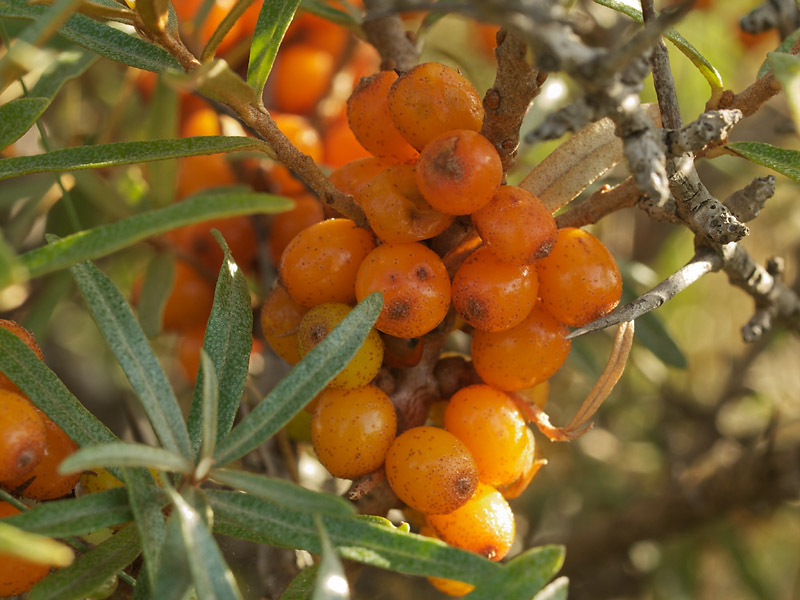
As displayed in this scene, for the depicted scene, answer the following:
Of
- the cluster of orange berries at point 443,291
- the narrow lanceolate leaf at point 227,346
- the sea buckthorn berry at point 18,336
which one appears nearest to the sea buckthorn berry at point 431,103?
the cluster of orange berries at point 443,291

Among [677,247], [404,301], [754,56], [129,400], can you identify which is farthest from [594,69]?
[754,56]

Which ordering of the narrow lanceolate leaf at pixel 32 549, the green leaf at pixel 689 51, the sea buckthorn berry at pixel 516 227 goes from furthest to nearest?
1. the green leaf at pixel 689 51
2. the sea buckthorn berry at pixel 516 227
3. the narrow lanceolate leaf at pixel 32 549

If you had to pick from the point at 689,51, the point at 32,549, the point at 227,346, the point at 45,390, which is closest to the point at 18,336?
the point at 45,390

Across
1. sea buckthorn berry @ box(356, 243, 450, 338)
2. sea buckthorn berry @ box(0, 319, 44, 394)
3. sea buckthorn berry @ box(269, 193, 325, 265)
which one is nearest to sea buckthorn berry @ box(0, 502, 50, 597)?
sea buckthorn berry @ box(0, 319, 44, 394)

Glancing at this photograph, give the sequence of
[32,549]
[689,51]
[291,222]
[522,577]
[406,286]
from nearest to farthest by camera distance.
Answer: [32,549] → [522,577] → [406,286] → [689,51] → [291,222]

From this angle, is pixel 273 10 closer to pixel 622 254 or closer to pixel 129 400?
pixel 129 400

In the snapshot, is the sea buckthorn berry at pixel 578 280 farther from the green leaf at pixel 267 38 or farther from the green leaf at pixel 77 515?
the green leaf at pixel 77 515

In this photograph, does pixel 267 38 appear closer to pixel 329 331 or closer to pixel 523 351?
pixel 329 331

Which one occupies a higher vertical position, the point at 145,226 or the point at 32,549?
the point at 145,226
